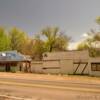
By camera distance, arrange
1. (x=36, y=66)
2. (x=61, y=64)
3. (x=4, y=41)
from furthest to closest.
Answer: (x=4, y=41), (x=36, y=66), (x=61, y=64)

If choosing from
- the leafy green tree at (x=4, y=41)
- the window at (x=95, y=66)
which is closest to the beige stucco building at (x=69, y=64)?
the window at (x=95, y=66)

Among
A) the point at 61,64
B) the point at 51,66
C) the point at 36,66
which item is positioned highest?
the point at 61,64

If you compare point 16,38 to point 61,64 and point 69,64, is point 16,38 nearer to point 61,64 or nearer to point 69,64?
point 61,64

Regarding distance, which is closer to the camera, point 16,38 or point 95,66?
point 95,66

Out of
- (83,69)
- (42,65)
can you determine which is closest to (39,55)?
(42,65)

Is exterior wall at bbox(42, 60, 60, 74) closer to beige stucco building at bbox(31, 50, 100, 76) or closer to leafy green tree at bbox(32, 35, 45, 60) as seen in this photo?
beige stucco building at bbox(31, 50, 100, 76)

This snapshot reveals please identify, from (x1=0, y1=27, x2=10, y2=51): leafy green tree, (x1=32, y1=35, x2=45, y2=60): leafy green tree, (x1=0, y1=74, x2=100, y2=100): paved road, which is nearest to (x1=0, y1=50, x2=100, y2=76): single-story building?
(x1=0, y1=27, x2=10, y2=51): leafy green tree

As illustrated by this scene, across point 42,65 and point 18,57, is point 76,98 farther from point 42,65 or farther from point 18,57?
point 18,57

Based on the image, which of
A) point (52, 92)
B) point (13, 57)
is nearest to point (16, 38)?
point (13, 57)

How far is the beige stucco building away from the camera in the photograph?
173 ft

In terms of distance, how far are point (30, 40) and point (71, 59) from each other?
4988 cm

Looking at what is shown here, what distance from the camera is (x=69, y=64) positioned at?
57312mm

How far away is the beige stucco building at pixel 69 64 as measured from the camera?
173 ft

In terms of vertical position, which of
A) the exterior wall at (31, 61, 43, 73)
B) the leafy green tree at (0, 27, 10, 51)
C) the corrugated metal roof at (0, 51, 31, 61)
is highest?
the leafy green tree at (0, 27, 10, 51)
